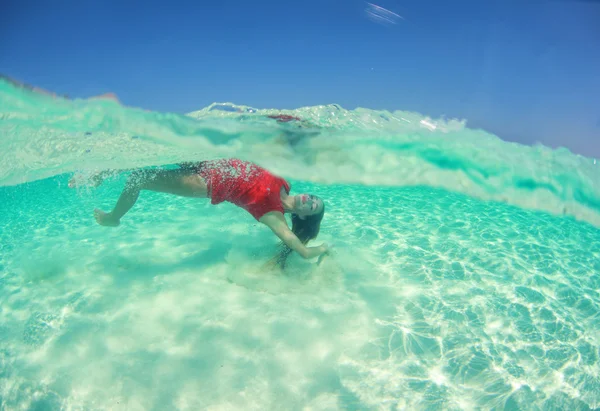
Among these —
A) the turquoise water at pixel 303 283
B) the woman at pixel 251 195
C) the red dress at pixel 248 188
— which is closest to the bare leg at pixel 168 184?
the woman at pixel 251 195

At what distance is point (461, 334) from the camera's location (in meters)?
4.98

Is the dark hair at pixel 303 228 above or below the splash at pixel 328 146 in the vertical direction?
below

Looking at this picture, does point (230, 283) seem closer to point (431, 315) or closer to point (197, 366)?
point (197, 366)

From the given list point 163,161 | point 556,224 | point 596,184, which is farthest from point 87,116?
point 556,224

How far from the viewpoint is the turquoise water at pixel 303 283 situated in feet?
13.3

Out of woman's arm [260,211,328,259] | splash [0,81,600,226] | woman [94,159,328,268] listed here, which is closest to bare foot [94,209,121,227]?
woman [94,159,328,268]

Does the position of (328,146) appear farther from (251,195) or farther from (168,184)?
(168,184)

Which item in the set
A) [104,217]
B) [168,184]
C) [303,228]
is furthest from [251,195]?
[104,217]

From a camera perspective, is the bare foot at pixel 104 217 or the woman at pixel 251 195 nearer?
the woman at pixel 251 195

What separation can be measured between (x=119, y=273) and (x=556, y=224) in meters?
15.2

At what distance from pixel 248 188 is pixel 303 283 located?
2225mm

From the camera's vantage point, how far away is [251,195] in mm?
5531

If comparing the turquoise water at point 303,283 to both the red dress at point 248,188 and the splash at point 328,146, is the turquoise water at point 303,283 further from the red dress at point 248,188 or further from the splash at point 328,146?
the red dress at point 248,188

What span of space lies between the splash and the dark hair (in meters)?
2.31
